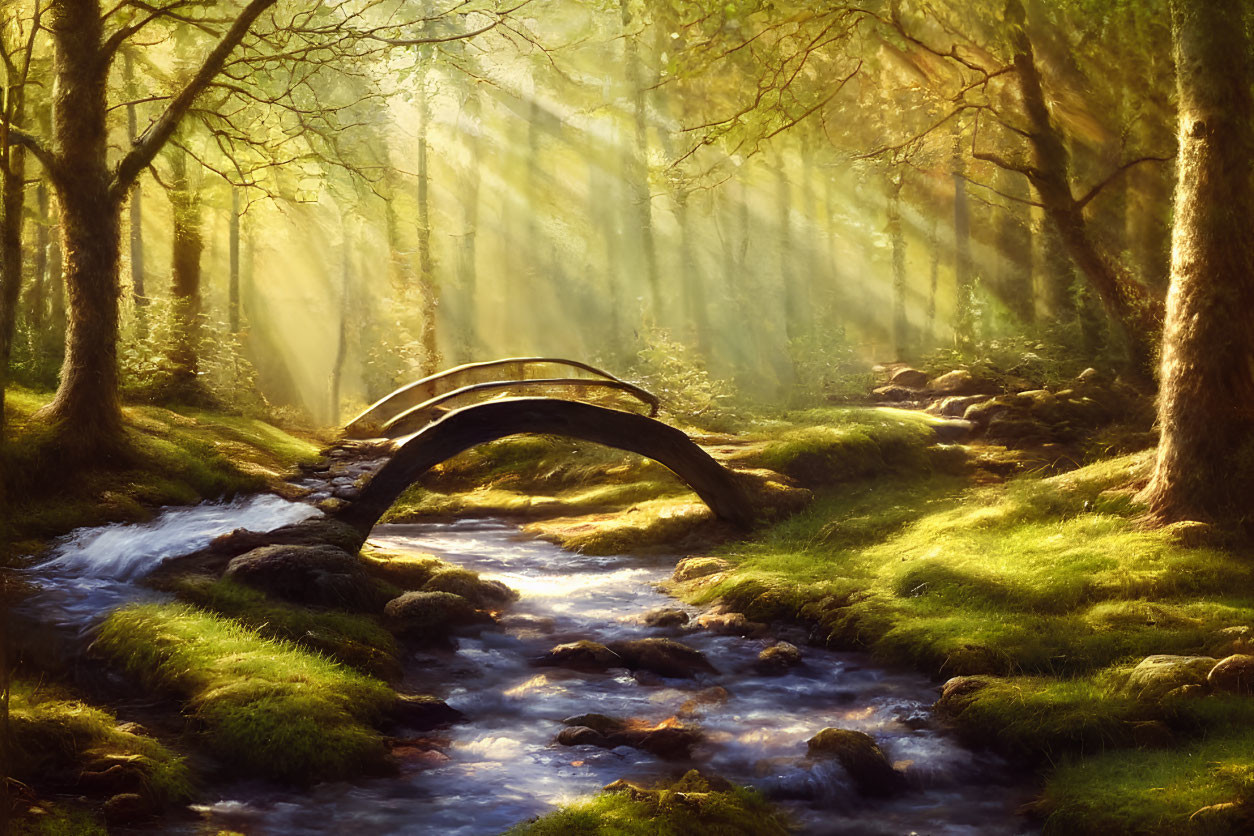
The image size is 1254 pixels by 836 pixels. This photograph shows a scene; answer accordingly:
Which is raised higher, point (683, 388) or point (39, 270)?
point (39, 270)

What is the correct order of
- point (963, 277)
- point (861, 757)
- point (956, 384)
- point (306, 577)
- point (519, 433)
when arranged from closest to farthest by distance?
point (861, 757) < point (306, 577) < point (519, 433) < point (956, 384) < point (963, 277)

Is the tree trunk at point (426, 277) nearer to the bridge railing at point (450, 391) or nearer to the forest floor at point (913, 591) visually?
the bridge railing at point (450, 391)

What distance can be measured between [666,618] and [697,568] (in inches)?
73.8

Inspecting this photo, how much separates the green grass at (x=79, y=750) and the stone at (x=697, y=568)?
6335mm

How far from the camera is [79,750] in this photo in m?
5.80

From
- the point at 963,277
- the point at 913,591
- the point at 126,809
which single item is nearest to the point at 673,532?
the point at 913,591

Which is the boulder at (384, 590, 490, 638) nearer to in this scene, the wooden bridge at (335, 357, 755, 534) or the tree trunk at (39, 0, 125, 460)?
the wooden bridge at (335, 357, 755, 534)

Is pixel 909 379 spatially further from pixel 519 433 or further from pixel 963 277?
pixel 519 433

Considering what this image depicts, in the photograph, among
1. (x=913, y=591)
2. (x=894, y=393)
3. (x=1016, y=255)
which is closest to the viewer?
(x=913, y=591)

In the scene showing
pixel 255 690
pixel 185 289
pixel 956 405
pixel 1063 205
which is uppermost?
pixel 185 289

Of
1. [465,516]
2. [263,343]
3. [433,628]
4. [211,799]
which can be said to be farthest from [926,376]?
[263,343]

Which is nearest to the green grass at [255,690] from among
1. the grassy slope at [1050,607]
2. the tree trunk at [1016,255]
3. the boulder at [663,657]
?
the boulder at [663,657]

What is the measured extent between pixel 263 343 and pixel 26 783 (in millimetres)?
34573

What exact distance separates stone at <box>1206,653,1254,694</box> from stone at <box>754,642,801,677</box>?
123 inches
